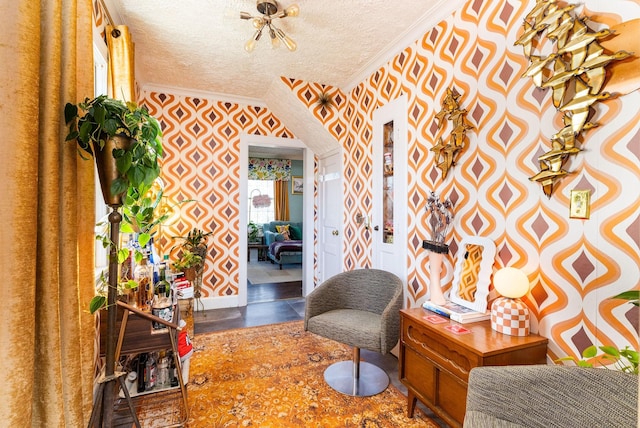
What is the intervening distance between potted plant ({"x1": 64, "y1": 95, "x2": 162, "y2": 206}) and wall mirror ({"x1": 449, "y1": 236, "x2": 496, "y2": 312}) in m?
1.84

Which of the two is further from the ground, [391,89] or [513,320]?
[391,89]

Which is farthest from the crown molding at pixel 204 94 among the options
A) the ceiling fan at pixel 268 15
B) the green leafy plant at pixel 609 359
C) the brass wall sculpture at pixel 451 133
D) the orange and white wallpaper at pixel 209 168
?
the green leafy plant at pixel 609 359

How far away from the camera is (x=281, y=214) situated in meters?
8.62

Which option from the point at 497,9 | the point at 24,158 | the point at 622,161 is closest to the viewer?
the point at 24,158

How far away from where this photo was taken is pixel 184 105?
3.94 metres

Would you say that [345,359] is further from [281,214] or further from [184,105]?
[281,214]

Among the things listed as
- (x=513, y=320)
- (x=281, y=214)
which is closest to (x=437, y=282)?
(x=513, y=320)

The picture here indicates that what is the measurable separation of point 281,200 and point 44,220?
7.61 m

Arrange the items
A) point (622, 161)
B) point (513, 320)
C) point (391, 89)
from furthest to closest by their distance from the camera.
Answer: point (391, 89), point (513, 320), point (622, 161)

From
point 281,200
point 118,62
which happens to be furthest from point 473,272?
point 281,200

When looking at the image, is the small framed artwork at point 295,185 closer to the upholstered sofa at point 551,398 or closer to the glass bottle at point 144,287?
the glass bottle at point 144,287

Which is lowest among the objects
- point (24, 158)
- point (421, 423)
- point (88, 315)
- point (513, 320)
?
point (421, 423)

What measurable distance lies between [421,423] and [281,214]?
23.1 feet

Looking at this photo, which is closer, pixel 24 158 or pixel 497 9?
pixel 24 158
